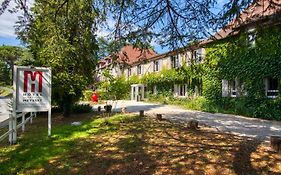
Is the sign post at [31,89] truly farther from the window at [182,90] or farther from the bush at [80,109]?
the window at [182,90]

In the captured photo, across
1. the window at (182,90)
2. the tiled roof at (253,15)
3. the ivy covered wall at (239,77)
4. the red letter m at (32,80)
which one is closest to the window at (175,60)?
the ivy covered wall at (239,77)

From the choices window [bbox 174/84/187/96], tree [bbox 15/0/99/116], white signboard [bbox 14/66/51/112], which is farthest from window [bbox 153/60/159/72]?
white signboard [bbox 14/66/51/112]

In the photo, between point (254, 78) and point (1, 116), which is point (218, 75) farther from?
point (1, 116)

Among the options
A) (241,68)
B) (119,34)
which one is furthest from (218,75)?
(119,34)

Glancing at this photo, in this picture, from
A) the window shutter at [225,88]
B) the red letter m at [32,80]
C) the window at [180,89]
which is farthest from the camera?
the window at [180,89]

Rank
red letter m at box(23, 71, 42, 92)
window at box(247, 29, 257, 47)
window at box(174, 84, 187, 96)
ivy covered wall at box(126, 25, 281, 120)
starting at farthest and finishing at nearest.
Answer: window at box(174, 84, 187, 96)
red letter m at box(23, 71, 42, 92)
ivy covered wall at box(126, 25, 281, 120)
window at box(247, 29, 257, 47)

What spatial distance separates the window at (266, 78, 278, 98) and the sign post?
42.6ft

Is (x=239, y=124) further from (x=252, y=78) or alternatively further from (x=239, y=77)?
(x=239, y=77)

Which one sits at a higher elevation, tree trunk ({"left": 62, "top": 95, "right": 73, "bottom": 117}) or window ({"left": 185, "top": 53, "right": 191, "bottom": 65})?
window ({"left": 185, "top": 53, "right": 191, "bottom": 65})

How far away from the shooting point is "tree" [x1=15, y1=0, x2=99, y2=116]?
761 centimetres

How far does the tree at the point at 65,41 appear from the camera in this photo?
7613 millimetres

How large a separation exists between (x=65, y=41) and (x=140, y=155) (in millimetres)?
4970

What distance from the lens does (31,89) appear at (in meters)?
9.66

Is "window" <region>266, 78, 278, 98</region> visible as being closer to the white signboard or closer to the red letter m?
the white signboard
